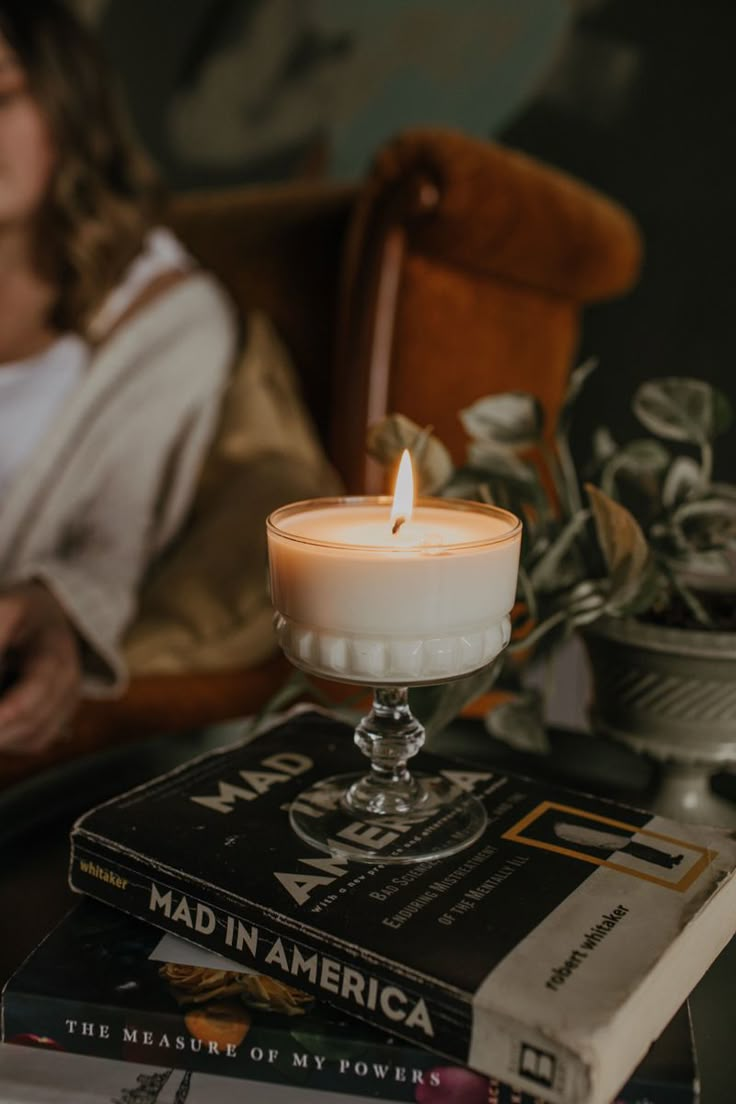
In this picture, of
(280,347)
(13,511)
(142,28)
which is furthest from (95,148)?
(142,28)

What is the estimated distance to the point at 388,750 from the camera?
1.68ft

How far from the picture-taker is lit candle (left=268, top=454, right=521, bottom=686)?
1.45 ft

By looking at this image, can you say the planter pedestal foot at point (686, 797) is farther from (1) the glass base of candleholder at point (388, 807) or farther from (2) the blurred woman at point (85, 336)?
(2) the blurred woman at point (85, 336)

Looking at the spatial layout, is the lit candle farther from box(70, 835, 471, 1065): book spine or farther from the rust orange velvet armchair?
the rust orange velvet armchair

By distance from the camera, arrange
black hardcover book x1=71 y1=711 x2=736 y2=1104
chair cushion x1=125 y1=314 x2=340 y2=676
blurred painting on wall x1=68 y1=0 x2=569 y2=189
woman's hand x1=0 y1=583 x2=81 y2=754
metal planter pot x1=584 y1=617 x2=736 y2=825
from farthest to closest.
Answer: blurred painting on wall x1=68 y1=0 x2=569 y2=189 → chair cushion x1=125 y1=314 x2=340 y2=676 → woman's hand x1=0 y1=583 x2=81 y2=754 → metal planter pot x1=584 y1=617 x2=736 y2=825 → black hardcover book x1=71 y1=711 x2=736 y2=1104

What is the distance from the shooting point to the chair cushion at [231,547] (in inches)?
40.6

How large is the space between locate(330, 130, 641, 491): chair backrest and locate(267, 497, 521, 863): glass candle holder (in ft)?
2.16

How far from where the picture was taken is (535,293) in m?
1.30

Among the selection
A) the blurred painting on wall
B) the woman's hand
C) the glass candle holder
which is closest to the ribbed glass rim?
the glass candle holder

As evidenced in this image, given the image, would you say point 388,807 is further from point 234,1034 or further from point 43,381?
point 43,381

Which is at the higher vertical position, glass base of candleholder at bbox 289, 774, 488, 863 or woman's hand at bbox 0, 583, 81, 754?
glass base of candleholder at bbox 289, 774, 488, 863

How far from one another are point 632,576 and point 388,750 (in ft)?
0.60

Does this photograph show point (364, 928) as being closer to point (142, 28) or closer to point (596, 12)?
point (596, 12)

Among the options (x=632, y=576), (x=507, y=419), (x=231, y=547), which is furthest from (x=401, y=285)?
(x=632, y=576)
